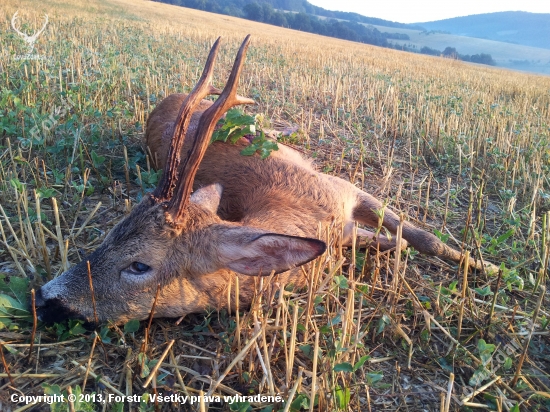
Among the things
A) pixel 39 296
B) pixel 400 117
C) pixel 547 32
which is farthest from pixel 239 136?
pixel 547 32

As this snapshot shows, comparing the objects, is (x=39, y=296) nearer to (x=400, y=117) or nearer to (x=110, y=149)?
(x=110, y=149)

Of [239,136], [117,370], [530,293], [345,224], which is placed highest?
[239,136]

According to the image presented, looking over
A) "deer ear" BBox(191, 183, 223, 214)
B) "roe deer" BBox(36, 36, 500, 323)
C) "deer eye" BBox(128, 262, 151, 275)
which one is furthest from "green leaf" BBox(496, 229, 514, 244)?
"deer eye" BBox(128, 262, 151, 275)

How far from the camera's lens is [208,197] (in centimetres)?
311

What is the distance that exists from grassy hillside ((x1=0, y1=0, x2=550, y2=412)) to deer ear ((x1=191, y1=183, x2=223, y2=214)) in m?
0.71

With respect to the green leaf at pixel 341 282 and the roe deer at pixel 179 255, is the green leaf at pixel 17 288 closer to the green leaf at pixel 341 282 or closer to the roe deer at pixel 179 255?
the roe deer at pixel 179 255

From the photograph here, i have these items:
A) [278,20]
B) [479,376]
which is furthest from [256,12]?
[479,376]

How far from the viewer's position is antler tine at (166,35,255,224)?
2.48 m

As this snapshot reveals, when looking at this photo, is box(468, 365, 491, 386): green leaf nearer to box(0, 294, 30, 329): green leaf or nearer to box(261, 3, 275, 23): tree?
box(0, 294, 30, 329): green leaf

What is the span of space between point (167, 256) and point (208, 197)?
0.65 metres

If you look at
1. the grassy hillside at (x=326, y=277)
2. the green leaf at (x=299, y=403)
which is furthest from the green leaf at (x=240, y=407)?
the green leaf at (x=299, y=403)

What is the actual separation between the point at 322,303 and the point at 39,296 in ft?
5.53

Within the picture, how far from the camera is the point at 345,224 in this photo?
357 cm

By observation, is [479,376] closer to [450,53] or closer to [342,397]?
[342,397]
